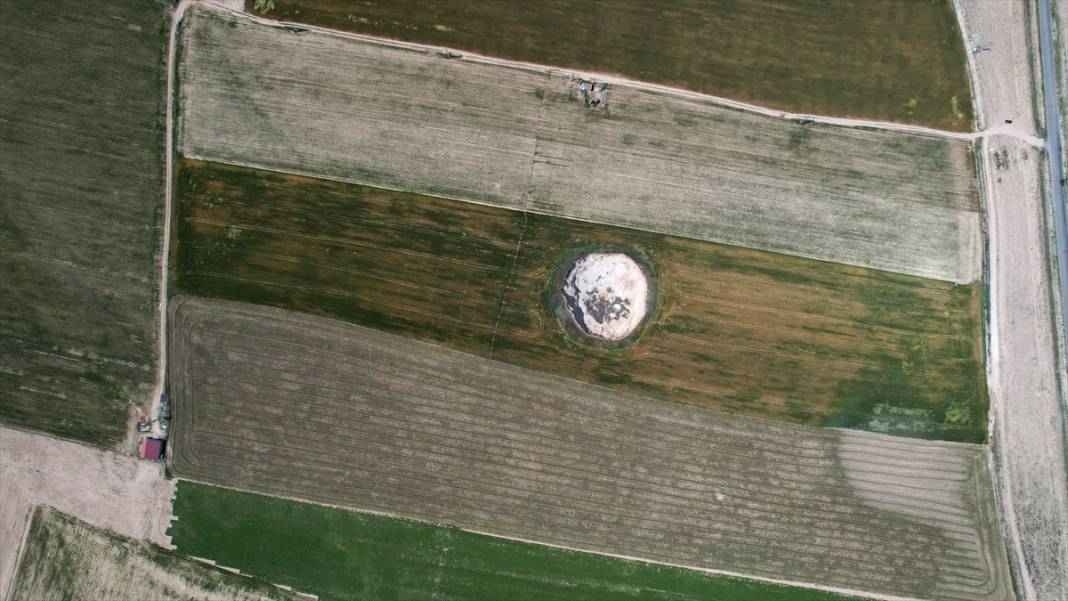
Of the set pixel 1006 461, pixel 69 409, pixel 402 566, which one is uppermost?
pixel 1006 461

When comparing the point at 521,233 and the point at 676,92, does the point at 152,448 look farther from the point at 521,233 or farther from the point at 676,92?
the point at 676,92

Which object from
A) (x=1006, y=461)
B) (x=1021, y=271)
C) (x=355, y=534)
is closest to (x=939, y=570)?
(x=1006, y=461)

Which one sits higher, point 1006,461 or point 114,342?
point 1006,461

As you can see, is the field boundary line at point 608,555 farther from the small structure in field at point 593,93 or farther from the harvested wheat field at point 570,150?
the small structure in field at point 593,93

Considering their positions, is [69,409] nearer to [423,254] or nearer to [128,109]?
[128,109]

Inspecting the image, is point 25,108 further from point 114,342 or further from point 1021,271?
point 1021,271

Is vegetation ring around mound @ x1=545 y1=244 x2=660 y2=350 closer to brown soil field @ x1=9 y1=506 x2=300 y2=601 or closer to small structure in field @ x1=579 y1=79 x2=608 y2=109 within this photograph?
small structure in field @ x1=579 y1=79 x2=608 y2=109

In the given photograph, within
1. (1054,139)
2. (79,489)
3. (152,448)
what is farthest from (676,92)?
(79,489)
